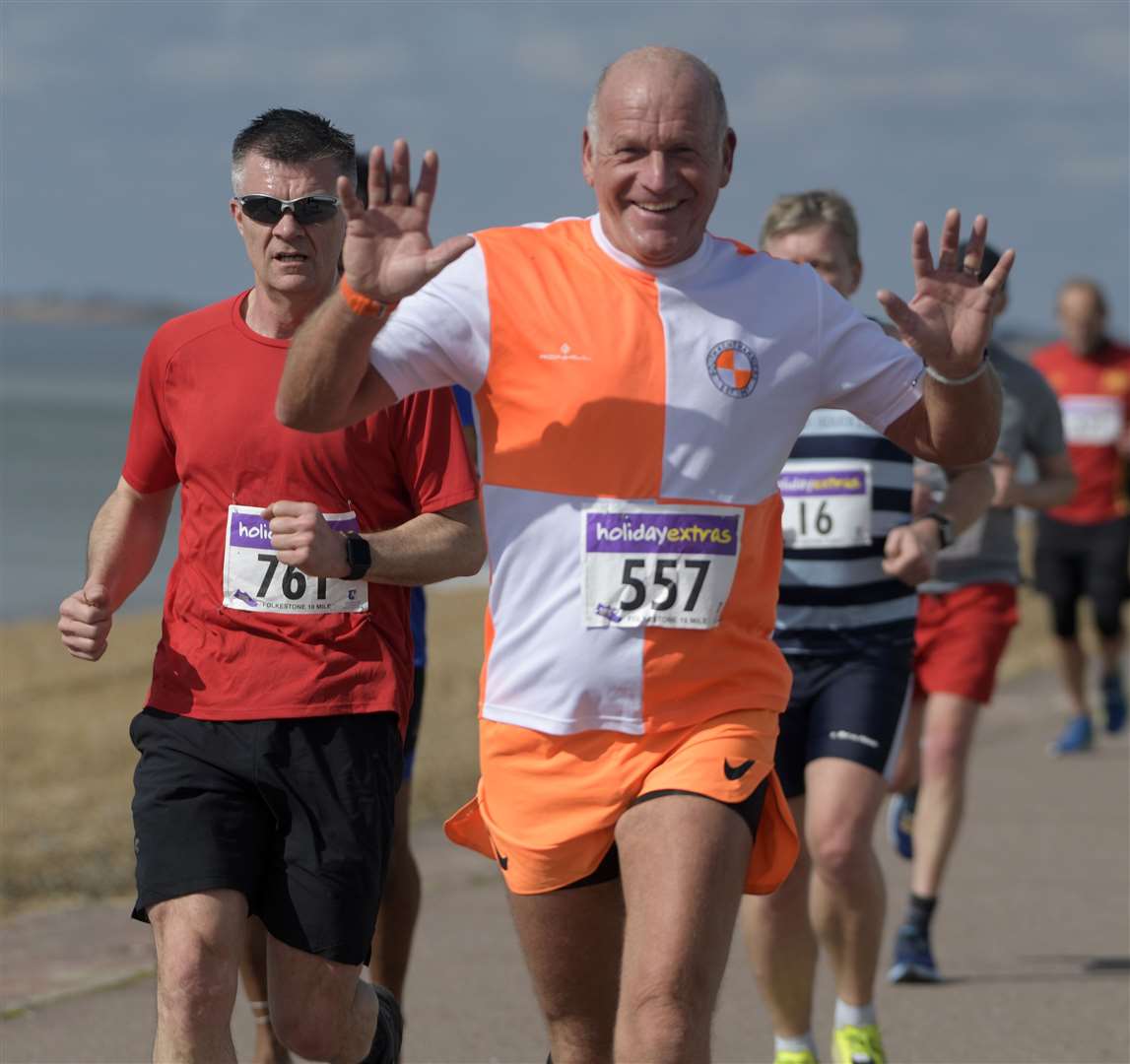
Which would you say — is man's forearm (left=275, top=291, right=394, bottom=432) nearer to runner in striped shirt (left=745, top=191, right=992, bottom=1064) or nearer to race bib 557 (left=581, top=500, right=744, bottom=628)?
race bib 557 (left=581, top=500, right=744, bottom=628)

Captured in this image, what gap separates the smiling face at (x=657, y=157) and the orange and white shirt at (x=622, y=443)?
0.25 ft

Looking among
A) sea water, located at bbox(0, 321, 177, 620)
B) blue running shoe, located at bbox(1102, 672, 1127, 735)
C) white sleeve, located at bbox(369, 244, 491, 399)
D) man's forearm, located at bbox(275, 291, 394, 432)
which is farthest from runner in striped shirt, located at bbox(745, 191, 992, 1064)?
sea water, located at bbox(0, 321, 177, 620)

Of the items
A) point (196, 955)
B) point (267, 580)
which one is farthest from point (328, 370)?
point (196, 955)

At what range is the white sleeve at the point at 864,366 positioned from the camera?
4109mm

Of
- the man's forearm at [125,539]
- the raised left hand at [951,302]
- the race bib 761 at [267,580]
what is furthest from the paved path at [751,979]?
the raised left hand at [951,302]

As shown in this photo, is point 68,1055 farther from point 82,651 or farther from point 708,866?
point 708,866

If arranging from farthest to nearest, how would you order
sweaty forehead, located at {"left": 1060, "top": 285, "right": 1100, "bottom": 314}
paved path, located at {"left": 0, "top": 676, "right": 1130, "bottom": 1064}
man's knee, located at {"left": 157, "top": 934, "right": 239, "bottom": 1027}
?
sweaty forehead, located at {"left": 1060, "top": 285, "right": 1100, "bottom": 314}
paved path, located at {"left": 0, "top": 676, "right": 1130, "bottom": 1064}
man's knee, located at {"left": 157, "top": 934, "right": 239, "bottom": 1027}

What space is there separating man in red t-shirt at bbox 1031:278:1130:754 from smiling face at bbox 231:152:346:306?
8.35 m

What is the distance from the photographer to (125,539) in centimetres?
475

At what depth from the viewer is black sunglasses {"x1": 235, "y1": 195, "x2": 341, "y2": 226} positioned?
4621 mm

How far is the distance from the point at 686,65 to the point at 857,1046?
2.84 metres

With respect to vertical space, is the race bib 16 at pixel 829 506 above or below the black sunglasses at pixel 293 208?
below

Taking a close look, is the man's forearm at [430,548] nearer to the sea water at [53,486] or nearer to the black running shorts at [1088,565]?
the black running shorts at [1088,565]

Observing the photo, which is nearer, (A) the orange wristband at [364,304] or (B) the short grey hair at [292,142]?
(A) the orange wristband at [364,304]
